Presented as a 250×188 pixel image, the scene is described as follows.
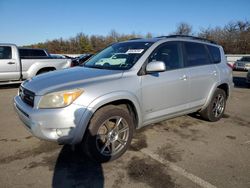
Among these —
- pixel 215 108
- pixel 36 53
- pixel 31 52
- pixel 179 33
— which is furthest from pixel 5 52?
pixel 179 33

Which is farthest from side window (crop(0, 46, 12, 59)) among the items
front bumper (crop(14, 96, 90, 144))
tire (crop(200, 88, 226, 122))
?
tire (crop(200, 88, 226, 122))

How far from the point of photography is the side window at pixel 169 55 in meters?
4.21

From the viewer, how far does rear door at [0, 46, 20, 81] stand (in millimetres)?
9504

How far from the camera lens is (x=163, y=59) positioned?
4293mm

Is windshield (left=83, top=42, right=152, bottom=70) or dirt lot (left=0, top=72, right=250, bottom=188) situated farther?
windshield (left=83, top=42, right=152, bottom=70)

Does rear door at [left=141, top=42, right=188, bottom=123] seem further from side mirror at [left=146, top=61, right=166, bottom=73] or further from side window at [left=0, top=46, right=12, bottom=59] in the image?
side window at [left=0, top=46, right=12, bottom=59]

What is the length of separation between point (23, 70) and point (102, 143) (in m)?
7.57

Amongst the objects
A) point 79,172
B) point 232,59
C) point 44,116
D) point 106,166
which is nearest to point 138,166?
point 106,166

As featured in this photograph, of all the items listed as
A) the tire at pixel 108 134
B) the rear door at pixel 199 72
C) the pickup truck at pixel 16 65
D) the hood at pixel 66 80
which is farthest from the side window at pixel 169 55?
the pickup truck at pixel 16 65

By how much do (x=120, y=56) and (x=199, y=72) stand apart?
1.61 metres

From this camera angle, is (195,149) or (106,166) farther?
(195,149)

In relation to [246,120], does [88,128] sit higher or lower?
higher

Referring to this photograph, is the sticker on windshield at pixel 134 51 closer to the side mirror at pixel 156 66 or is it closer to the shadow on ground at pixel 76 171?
the side mirror at pixel 156 66

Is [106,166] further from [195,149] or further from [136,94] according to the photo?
[195,149]
